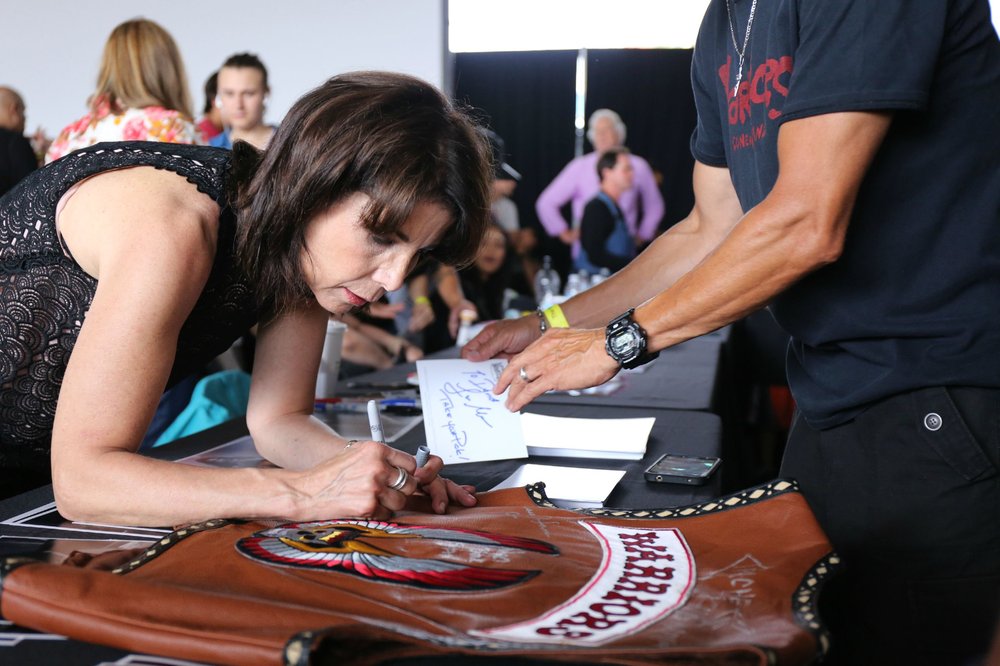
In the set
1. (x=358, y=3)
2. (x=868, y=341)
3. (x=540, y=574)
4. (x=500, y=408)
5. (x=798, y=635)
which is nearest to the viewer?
(x=798, y=635)

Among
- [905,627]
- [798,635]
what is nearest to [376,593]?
[798,635]

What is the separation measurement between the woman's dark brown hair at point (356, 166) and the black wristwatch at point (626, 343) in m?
0.26

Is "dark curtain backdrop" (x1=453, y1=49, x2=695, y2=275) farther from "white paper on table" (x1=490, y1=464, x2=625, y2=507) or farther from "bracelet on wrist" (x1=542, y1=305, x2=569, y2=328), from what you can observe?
"white paper on table" (x1=490, y1=464, x2=625, y2=507)

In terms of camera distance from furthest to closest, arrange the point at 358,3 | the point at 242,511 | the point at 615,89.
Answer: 1. the point at 615,89
2. the point at 358,3
3. the point at 242,511

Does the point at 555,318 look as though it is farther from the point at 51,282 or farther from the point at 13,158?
the point at 13,158

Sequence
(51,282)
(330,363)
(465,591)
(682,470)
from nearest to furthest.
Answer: (465,591)
(51,282)
(682,470)
(330,363)

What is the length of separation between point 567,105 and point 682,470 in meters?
7.40

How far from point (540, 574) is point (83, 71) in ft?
23.3

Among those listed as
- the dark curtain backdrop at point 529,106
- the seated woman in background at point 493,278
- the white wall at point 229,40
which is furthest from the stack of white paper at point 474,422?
the dark curtain backdrop at point 529,106

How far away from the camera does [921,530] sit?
3.47 ft

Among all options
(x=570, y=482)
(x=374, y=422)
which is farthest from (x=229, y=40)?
(x=570, y=482)

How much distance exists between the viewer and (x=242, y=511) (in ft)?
3.27

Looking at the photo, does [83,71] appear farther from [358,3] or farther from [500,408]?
[500,408]

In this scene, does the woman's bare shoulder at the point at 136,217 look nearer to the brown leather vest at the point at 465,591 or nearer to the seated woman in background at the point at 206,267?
the seated woman in background at the point at 206,267
